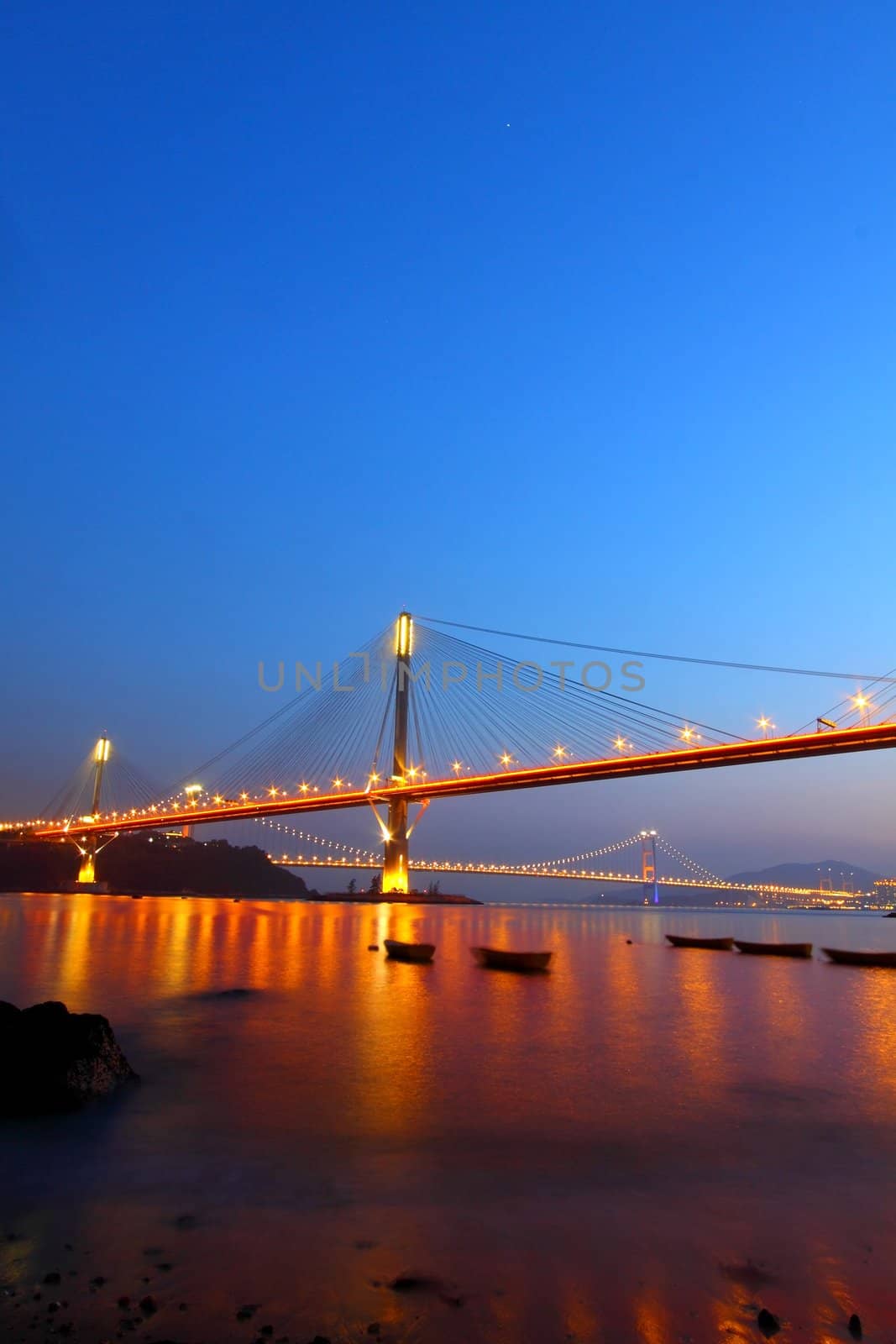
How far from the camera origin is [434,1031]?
11.5m

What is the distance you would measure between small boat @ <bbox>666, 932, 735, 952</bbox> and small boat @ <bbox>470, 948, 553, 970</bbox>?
1464 cm

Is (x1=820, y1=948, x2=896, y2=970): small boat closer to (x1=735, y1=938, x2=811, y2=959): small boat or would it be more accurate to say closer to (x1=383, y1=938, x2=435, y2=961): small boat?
(x1=735, y1=938, x2=811, y2=959): small boat

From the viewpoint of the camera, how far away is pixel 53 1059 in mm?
6781

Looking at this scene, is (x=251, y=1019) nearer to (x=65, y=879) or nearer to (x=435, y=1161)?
(x=435, y=1161)

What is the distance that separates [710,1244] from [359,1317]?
212 centimetres

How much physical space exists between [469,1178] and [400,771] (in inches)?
1738

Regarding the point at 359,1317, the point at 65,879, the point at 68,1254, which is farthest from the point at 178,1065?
the point at 65,879

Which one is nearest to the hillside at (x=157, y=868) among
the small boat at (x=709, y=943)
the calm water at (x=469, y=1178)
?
the small boat at (x=709, y=943)

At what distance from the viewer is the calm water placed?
370 centimetres

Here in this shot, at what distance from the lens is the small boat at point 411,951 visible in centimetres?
2184

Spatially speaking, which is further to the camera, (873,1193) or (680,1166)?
(680,1166)

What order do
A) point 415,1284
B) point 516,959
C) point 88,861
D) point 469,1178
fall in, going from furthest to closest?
point 88,861, point 516,959, point 469,1178, point 415,1284

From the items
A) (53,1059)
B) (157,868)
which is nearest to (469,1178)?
(53,1059)

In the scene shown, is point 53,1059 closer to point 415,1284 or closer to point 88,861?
point 415,1284
